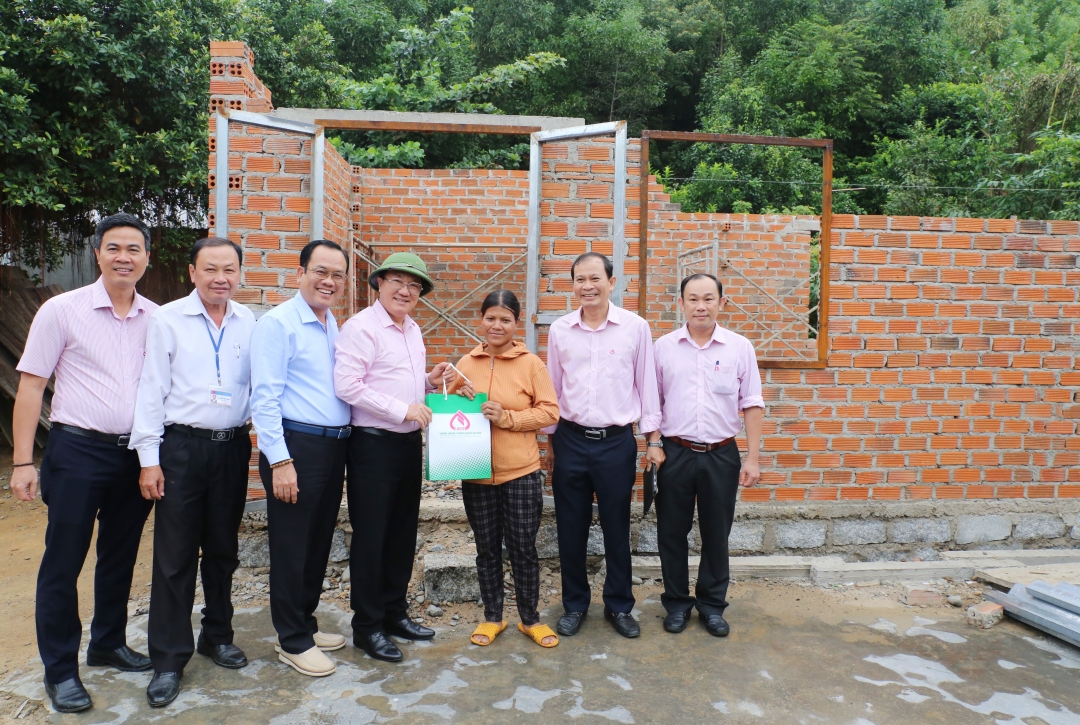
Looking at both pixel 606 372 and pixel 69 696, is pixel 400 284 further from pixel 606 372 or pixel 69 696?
pixel 69 696

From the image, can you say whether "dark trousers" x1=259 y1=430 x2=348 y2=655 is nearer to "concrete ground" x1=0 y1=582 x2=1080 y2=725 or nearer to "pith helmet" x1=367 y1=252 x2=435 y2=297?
"concrete ground" x1=0 y1=582 x2=1080 y2=725

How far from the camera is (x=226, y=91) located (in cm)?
409

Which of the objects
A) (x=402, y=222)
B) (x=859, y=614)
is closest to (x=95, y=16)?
(x=402, y=222)

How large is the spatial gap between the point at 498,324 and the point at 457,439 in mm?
521

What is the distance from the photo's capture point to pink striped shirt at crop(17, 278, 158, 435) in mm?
2664

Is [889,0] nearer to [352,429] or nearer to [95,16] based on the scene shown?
[95,16]

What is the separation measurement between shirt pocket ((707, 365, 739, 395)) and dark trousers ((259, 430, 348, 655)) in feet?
5.47

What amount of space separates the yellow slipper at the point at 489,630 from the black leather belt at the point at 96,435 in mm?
1669

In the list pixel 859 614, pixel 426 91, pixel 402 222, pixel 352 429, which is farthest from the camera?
pixel 426 91

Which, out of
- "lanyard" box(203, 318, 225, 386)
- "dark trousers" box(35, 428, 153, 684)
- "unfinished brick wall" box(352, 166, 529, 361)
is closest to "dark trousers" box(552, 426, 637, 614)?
"lanyard" box(203, 318, 225, 386)

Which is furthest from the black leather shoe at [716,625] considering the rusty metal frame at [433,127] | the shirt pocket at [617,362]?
the rusty metal frame at [433,127]

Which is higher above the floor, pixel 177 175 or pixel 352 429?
pixel 177 175

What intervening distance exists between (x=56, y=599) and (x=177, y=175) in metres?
5.21

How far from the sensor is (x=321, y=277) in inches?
115
